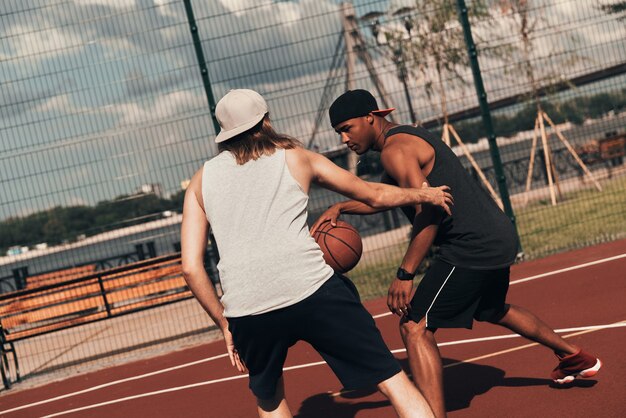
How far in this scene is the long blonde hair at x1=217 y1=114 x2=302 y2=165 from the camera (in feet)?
11.6

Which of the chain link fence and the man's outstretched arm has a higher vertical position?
the chain link fence

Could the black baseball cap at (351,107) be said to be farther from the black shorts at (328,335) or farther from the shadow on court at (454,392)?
the shadow on court at (454,392)

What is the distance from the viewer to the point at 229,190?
351cm

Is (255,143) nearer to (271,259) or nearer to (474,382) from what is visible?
(271,259)

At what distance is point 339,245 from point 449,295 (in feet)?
2.24

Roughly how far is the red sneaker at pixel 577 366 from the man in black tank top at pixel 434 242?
2.30ft

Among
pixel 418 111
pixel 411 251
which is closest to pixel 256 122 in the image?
pixel 411 251

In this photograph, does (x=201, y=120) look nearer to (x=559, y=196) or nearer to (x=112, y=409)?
(x=112, y=409)

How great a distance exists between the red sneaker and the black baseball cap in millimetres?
1836

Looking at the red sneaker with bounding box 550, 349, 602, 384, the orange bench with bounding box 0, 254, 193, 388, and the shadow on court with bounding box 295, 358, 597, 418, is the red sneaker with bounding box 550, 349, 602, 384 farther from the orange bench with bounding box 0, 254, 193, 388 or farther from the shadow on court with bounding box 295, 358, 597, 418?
the orange bench with bounding box 0, 254, 193, 388

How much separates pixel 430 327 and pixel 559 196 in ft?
25.1

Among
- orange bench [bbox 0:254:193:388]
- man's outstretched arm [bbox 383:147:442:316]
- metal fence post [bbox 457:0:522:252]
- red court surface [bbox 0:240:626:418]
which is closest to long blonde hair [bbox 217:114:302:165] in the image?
man's outstretched arm [bbox 383:147:442:316]

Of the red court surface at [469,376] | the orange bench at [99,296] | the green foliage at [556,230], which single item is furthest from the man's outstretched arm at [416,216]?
the green foliage at [556,230]

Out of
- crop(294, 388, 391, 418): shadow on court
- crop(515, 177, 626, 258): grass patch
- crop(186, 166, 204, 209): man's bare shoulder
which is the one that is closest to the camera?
crop(186, 166, 204, 209): man's bare shoulder
